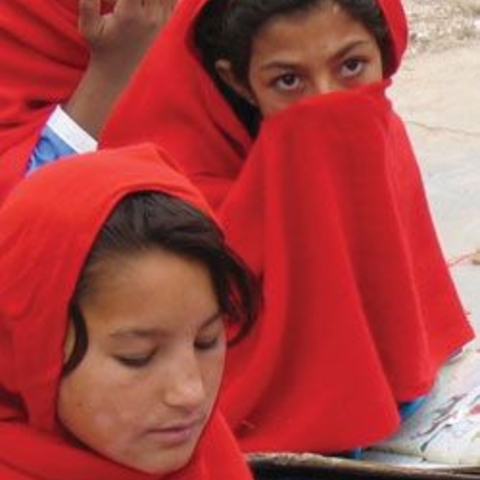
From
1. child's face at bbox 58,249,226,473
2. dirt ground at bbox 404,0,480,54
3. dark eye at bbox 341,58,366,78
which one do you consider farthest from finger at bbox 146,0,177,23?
dirt ground at bbox 404,0,480,54

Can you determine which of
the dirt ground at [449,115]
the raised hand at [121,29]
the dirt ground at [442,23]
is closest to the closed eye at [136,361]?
the raised hand at [121,29]

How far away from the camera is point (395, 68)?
2760mm

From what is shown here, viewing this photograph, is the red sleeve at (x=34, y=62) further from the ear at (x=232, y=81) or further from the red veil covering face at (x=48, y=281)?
the red veil covering face at (x=48, y=281)

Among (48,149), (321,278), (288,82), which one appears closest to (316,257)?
(321,278)

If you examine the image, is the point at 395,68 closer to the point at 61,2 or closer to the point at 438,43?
the point at 61,2

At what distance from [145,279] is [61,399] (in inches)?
7.5

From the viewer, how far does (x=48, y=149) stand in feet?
9.73

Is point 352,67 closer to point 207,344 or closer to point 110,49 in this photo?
point 110,49

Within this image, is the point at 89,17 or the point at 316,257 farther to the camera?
the point at 89,17

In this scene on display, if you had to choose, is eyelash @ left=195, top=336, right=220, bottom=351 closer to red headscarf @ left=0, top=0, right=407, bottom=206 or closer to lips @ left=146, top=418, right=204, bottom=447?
lips @ left=146, top=418, right=204, bottom=447

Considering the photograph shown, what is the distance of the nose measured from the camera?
1938mm

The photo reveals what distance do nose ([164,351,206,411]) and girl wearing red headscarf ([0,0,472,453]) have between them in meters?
0.69

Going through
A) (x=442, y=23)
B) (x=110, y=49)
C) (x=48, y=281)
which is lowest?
(x=48, y=281)

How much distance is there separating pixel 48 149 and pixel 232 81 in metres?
0.44
